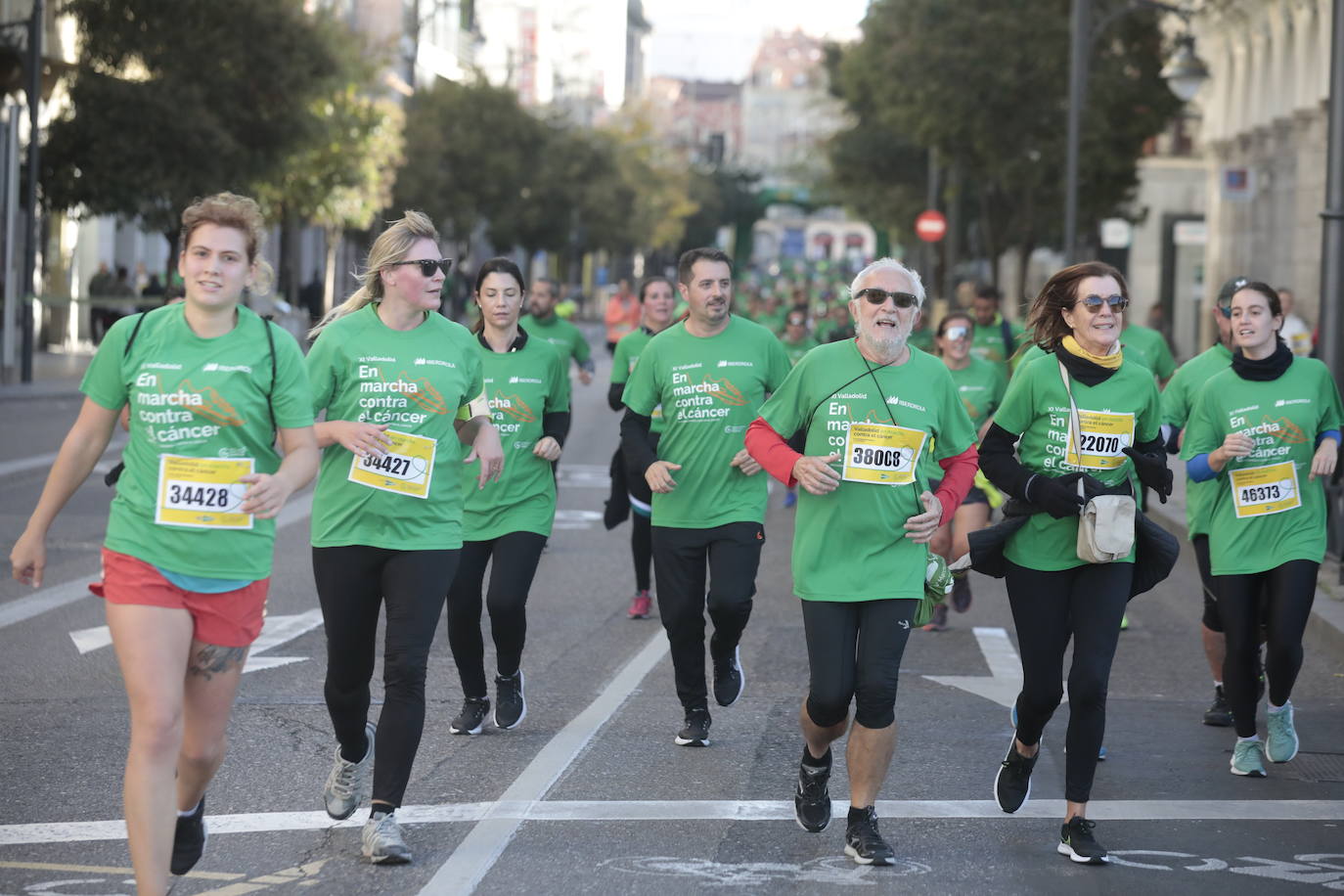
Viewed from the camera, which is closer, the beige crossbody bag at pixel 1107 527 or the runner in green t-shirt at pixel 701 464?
the beige crossbody bag at pixel 1107 527

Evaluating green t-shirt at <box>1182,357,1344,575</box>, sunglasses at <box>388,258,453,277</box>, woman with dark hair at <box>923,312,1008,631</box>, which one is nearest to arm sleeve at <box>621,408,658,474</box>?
sunglasses at <box>388,258,453,277</box>

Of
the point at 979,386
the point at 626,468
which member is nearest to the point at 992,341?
the point at 979,386

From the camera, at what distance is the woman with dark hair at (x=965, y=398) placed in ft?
38.9

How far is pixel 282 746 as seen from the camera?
7.82 m

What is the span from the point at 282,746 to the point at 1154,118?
31155mm

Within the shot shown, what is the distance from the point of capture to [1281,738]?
7.86 metres

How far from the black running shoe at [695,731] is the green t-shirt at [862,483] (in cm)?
165

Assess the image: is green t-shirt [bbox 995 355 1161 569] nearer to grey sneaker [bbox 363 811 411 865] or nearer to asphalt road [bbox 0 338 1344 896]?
asphalt road [bbox 0 338 1344 896]

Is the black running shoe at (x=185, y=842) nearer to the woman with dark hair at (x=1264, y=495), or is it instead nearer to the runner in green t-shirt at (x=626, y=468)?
the woman with dark hair at (x=1264, y=495)

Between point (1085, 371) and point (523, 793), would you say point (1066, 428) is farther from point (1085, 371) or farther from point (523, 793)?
point (523, 793)

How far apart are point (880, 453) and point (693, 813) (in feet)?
4.39

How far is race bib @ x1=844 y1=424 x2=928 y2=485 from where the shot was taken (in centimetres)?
639

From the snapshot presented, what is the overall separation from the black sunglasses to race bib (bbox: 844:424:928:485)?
37 centimetres

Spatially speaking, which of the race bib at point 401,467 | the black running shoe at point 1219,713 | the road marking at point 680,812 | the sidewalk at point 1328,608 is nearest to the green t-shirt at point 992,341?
the sidewalk at point 1328,608
